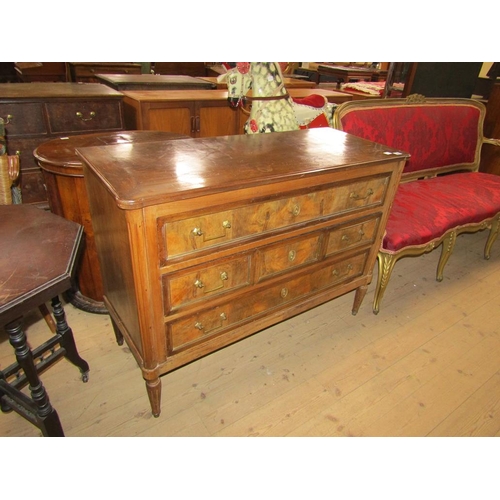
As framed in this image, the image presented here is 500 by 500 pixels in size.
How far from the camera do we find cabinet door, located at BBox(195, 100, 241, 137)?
3.71 m

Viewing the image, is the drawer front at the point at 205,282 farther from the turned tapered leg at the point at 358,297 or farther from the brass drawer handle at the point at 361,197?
the turned tapered leg at the point at 358,297

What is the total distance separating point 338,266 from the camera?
2186mm

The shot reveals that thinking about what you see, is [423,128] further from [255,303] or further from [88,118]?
[88,118]

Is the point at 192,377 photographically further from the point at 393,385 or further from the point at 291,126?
the point at 291,126

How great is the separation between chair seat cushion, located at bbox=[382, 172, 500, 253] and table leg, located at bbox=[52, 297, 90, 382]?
208cm

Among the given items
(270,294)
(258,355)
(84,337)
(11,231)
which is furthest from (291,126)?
(84,337)

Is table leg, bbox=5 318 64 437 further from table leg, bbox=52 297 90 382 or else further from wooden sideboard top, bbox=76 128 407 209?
wooden sideboard top, bbox=76 128 407 209

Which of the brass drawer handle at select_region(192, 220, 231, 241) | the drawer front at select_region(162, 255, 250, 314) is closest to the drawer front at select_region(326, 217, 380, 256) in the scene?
the drawer front at select_region(162, 255, 250, 314)

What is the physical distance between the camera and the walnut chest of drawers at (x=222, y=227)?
4.52 ft

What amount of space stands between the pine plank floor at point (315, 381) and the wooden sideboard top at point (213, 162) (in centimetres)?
125

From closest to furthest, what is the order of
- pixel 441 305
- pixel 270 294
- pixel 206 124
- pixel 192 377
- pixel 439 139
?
pixel 270 294
pixel 192 377
pixel 441 305
pixel 439 139
pixel 206 124

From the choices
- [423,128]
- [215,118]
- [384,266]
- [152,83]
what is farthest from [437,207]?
[152,83]

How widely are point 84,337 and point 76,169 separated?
1114mm

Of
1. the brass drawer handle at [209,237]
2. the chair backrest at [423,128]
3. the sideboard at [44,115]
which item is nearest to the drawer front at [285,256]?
the brass drawer handle at [209,237]
